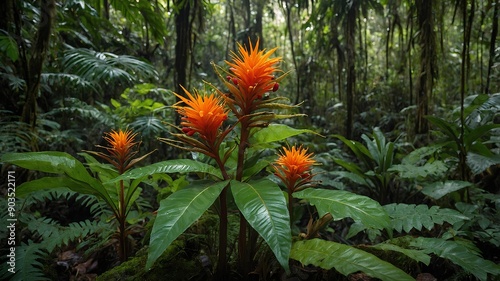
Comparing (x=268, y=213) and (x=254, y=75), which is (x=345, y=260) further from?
(x=254, y=75)

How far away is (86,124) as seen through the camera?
456 cm

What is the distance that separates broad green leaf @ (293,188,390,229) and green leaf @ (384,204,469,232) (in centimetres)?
47

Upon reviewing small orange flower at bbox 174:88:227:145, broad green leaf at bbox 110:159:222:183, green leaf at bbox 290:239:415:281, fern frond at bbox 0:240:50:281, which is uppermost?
small orange flower at bbox 174:88:227:145

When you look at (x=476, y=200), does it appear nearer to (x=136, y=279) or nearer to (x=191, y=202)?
(x=191, y=202)

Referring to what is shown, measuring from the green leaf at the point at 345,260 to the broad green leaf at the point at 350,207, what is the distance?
0.12 metres

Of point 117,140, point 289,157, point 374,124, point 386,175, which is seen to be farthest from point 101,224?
point 374,124

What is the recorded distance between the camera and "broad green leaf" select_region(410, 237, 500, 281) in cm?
129

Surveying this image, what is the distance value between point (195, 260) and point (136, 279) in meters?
0.30

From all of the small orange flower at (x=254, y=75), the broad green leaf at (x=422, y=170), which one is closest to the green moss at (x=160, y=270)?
the small orange flower at (x=254, y=75)

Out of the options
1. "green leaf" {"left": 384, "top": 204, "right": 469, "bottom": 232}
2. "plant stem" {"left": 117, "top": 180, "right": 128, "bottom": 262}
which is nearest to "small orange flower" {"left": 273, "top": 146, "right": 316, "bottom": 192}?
"green leaf" {"left": 384, "top": 204, "right": 469, "bottom": 232}

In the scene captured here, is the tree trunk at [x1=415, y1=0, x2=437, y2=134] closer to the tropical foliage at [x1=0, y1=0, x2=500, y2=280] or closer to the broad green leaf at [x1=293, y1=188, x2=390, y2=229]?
the tropical foliage at [x1=0, y1=0, x2=500, y2=280]

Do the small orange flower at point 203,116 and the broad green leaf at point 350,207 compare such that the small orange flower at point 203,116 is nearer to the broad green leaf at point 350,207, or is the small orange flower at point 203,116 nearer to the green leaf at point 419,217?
the broad green leaf at point 350,207

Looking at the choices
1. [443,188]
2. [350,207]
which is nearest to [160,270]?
[350,207]

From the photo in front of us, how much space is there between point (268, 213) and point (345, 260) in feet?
1.21
